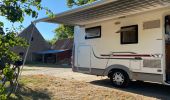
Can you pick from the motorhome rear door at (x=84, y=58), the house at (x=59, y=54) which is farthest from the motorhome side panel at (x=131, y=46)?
the house at (x=59, y=54)

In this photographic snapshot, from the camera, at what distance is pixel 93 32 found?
11758 mm

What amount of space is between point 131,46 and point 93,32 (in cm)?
236

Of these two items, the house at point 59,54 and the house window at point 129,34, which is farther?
the house at point 59,54

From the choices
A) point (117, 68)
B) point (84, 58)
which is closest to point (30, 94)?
point (117, 68)

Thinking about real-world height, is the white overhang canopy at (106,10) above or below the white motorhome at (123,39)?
above

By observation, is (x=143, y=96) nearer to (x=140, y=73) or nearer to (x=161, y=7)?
(x=140, y=73)

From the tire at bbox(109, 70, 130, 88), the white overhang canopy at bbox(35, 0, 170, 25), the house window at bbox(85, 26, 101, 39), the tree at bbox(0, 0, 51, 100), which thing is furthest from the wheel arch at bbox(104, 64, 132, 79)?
the tree at bbox(0, 0, 51, 100)

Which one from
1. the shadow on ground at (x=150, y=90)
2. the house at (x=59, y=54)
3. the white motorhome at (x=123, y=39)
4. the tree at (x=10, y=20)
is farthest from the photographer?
the house at (x=59, y=54)

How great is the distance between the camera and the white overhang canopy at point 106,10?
8.59 m

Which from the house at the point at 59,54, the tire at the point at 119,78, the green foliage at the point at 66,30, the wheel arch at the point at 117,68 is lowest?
the tire at the point at 119,78

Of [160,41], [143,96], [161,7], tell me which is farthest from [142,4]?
[143,96]

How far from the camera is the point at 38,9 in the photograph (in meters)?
3.51

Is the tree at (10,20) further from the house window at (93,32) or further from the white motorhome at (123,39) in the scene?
the house window at (93,32)

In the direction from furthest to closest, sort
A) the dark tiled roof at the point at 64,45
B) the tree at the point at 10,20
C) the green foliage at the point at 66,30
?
1. the green foliage at the point at 66,30
2. the dark tiled roof at the point at 64,45
3. the tree at the point at 10,20
